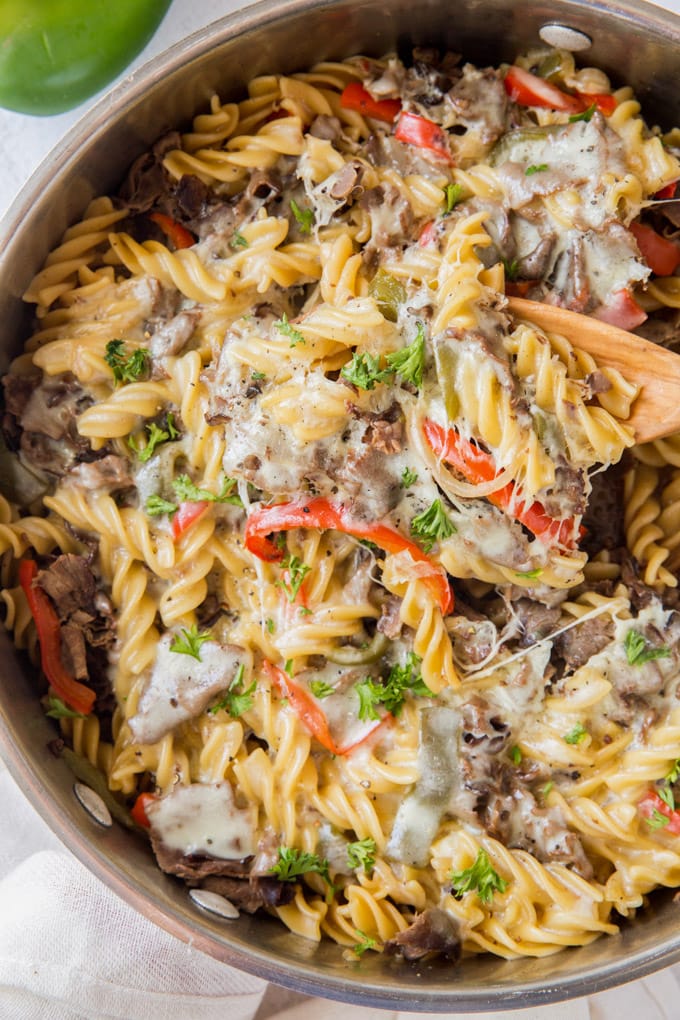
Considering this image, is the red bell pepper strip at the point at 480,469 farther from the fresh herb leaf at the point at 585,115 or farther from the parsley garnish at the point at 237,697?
the fresh herb leaf at the point at 585,115

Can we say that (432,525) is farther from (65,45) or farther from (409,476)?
(65,45)

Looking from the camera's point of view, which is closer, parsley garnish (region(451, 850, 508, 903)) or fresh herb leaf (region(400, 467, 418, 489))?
fresh herb leaf (region(400, 467, 418, 489))

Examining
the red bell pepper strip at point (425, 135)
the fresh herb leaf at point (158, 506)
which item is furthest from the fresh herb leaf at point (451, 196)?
the fresh herb leaf at point (158, 506)

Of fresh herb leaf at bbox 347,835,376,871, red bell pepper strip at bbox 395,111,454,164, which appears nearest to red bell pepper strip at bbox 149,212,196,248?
red bell pepper strip at bbox 395,111,454,164

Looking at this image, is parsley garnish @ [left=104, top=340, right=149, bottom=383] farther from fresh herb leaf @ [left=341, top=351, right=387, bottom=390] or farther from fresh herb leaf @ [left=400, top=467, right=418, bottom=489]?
fresh herb leaf @ [left=400, top=467, right=418, bottom=489]

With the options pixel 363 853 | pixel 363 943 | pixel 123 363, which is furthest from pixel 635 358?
pixel 363 943
